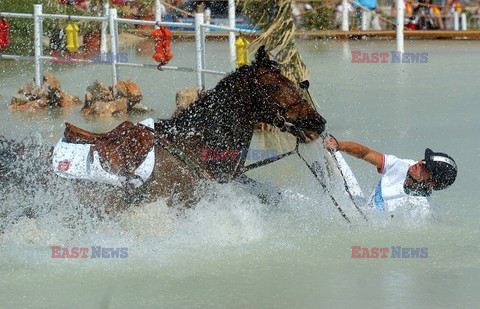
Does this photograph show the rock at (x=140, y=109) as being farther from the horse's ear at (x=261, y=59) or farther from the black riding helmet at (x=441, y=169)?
the horse's ear at (x=261, y=59)

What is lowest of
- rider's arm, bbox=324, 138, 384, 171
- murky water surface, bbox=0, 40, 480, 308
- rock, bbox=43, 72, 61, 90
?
murky water surface, bbox=0, 40, 480, 308

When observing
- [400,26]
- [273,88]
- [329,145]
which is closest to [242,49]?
[329,145]

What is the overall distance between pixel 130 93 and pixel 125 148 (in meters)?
6.05

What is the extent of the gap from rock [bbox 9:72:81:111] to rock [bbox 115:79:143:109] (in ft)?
2.79

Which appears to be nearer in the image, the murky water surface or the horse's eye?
the murky water surface

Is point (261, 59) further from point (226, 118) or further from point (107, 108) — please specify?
point (107, 108)

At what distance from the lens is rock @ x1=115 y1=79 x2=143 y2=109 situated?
11906 millimetres

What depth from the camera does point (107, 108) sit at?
11.6 metres

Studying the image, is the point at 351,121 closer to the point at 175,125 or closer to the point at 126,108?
the point at 126,108

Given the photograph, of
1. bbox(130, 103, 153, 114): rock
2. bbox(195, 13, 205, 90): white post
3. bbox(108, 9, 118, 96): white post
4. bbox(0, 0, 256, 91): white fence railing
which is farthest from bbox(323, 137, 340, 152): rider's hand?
bbox(108, 9, 118, 96): white post

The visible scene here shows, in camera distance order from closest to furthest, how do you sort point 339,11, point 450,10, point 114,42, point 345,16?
point 114,42
point 345,16
point 339,11
point 450,10

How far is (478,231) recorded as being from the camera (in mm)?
6727

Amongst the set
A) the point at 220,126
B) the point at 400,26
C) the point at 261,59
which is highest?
the point at 400,26

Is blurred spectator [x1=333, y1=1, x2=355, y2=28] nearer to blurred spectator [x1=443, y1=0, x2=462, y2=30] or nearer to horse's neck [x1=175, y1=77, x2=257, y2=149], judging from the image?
blurred spectator [x1=443, y1=0, x2=462, y2=30]
